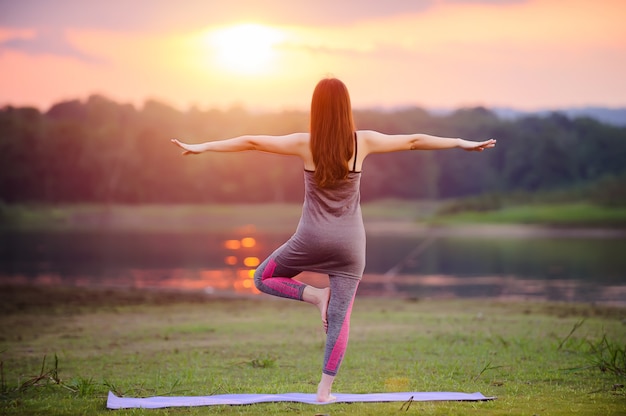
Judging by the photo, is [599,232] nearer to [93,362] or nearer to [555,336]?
[555,336]

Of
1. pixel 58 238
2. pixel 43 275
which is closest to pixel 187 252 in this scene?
pixel 43 275

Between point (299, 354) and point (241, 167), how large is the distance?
227ft

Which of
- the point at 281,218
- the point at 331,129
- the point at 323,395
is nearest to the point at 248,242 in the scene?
the point at 281,218

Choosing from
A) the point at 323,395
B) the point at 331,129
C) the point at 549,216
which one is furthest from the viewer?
the point at 549,216

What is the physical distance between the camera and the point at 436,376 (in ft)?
25.8

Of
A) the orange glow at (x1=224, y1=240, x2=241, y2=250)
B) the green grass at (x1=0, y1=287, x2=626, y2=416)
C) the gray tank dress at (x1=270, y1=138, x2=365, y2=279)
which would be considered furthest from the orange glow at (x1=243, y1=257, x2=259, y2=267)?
the gray tank dress at (x1=270, y1=138, x2=365, y2=279)

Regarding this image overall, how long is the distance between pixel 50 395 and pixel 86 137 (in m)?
76.9

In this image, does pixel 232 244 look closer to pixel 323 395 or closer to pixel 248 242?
pixel 248 242

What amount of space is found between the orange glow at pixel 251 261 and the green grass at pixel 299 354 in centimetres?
1089

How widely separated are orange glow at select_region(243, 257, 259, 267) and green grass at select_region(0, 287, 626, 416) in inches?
429

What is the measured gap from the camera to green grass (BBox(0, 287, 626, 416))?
6.65 m

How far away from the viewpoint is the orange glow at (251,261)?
29.1 meters

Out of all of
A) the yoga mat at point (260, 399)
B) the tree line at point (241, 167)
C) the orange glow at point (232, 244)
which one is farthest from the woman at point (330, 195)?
the tree line at point (241, 167)

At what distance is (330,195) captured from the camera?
19.1 feet
